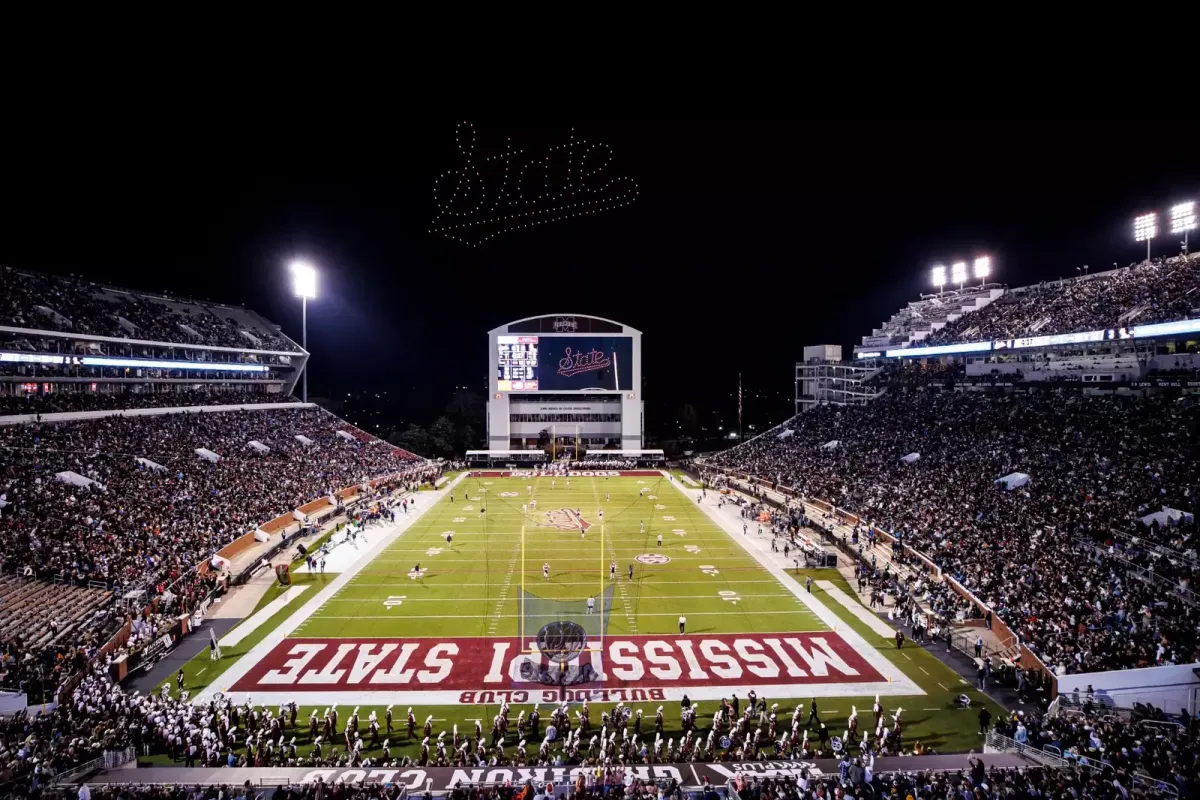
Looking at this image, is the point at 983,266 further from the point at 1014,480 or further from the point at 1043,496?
the point at 1043,496

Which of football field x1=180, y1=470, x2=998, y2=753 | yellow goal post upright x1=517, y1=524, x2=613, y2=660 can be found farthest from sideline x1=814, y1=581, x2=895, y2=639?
yellow goal post upright x1=517, y1=524, x2=613, y2=660

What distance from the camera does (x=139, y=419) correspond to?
39938 millimetres

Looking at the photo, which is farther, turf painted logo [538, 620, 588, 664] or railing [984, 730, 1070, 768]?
turf painted logo [538, 620, 588, 664]

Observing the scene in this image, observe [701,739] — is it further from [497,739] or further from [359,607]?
[359,607]

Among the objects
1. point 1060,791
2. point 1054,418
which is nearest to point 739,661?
point 1060,791

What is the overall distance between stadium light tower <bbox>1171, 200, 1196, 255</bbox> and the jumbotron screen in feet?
137

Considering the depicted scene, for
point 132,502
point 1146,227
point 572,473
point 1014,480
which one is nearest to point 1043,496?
point 1014,480

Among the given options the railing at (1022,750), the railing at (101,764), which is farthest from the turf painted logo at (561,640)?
the railing at (1022,750)

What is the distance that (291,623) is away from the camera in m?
22.1

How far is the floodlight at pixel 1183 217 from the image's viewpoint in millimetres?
37812

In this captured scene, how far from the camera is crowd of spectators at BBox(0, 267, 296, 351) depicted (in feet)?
124

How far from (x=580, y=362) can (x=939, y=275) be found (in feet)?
115

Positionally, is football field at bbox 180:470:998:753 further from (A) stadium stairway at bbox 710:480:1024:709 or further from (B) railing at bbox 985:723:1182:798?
(B) railing at bbox 985:723:1182:798

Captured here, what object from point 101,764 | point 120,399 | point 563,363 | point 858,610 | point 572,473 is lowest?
point 858,610
